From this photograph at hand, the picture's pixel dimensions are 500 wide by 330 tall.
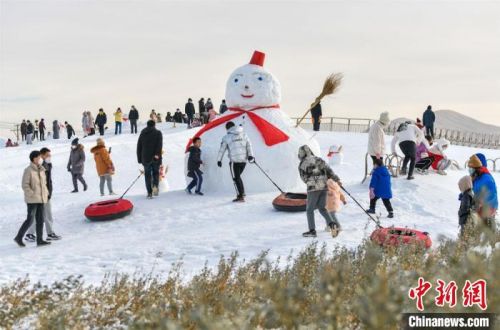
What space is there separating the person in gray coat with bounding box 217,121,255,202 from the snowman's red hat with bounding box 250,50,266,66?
227cm

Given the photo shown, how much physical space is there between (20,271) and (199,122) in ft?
72.8

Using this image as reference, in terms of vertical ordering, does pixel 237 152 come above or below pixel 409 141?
below

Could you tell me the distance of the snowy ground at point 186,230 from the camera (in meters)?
7.98

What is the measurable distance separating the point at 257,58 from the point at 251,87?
861 mm

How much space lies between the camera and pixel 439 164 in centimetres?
1521

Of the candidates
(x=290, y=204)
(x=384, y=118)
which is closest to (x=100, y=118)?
(x=384, y=118)

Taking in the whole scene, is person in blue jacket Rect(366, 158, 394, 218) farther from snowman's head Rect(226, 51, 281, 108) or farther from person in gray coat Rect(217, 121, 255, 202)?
snowman's head Rect(226, 51, 281, 108)

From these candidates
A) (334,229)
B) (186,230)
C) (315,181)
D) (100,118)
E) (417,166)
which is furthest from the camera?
(100,118)

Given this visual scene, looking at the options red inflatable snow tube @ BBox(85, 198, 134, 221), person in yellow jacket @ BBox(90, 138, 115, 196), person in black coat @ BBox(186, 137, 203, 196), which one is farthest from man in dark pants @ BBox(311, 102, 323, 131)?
red inflatable snow tube @ BBox(85, 198, 134, 221)

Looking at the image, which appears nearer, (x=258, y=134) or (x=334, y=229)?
(x=334, y=229)

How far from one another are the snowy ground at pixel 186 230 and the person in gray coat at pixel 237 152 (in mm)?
419

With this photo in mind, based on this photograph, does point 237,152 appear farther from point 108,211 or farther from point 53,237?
point 53,237

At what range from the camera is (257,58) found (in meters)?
13.0

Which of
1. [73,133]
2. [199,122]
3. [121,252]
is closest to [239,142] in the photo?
[121,252]
